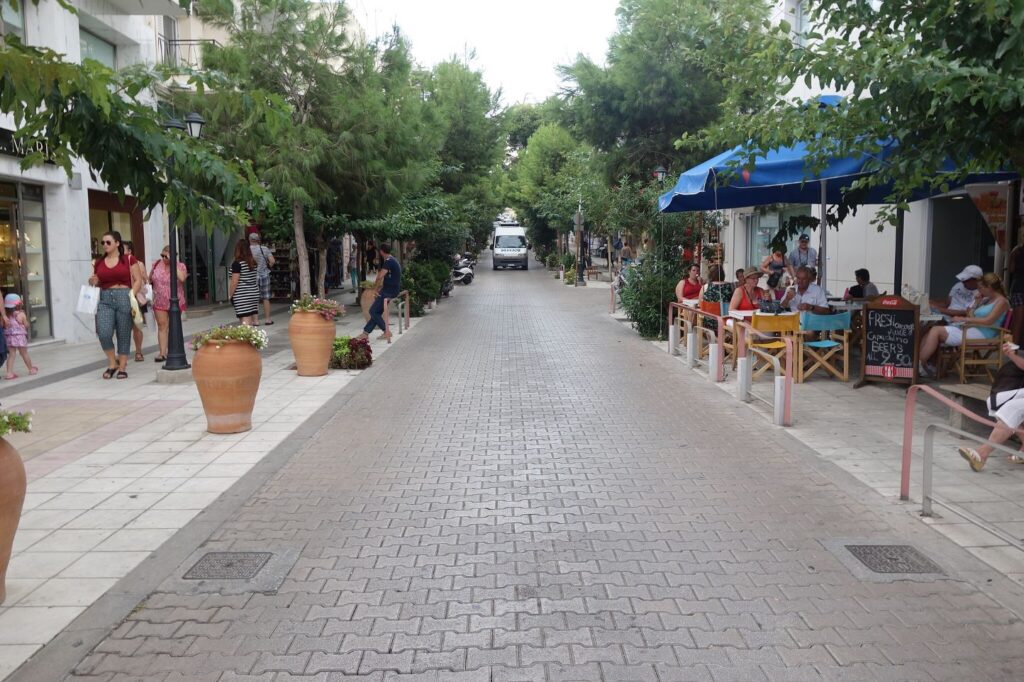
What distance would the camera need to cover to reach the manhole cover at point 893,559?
4605mm

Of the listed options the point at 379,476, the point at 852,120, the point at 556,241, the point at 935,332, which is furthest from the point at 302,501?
the point at 556,241

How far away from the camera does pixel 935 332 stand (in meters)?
9.88

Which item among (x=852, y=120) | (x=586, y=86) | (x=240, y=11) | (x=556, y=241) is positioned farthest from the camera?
(x=556, y=241)

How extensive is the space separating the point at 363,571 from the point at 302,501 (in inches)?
59.2

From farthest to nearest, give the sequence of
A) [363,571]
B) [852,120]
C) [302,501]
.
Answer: [852,120]
[302,501]
[363,571]

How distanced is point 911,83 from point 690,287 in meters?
8.26

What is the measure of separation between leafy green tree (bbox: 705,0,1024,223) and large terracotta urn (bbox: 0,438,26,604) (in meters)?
5.72

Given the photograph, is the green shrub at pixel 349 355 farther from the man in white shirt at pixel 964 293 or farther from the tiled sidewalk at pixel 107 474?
the man in white shirt at pixel 964 293

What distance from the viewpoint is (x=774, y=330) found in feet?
34.8

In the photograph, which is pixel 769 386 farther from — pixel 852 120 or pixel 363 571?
pixel 363 571

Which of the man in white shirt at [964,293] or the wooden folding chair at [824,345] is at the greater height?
the man in white shirt at [964,293]

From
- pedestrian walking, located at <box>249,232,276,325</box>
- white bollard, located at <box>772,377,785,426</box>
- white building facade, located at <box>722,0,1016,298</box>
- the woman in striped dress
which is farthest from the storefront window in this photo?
white bollard, located at <box>772,377,785,426</box>

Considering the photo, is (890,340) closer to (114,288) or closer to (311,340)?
(311,340)

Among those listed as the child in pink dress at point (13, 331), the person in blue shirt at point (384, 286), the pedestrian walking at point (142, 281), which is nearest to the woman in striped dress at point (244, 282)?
the person in blue shirt at point (384, 286)
